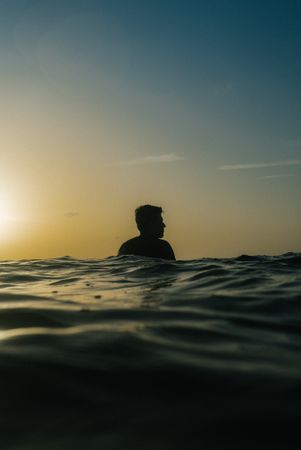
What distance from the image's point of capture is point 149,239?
1225cm

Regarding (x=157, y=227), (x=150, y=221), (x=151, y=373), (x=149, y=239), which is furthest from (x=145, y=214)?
(x=151, y=373)

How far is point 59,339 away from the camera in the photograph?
11.1 feet

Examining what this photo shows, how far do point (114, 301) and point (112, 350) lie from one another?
224 centimetres

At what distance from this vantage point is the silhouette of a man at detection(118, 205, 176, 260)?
12.0 m

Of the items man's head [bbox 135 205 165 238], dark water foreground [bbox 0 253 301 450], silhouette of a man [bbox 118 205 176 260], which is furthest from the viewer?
man's head [bbox 135 205 165 238]

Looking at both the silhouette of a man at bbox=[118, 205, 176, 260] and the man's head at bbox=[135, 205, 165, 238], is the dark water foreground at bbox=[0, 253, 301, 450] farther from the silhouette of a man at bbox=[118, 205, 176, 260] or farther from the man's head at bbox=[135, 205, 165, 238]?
the man's head at bbox=[135, 205, 165, 238]

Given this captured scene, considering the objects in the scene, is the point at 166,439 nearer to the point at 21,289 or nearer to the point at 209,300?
the point at 209,300

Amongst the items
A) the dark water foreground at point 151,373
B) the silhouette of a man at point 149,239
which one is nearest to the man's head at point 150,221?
the silhouette of a man at point 149,239

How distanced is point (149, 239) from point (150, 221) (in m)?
0.56

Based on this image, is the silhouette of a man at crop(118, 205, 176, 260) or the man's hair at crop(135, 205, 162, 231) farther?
the man's hair at crop(135, 205, 162, 231)

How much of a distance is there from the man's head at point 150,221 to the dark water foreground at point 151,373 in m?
7.05

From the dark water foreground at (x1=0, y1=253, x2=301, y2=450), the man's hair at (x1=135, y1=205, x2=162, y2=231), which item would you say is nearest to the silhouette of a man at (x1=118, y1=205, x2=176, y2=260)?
the man's hair at (x1=135, y1=205, x2=162, y2=231)

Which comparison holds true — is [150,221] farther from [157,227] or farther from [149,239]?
[149,239]

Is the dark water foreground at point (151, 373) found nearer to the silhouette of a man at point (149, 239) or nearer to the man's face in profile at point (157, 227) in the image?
the silhouette of a man at point (149, 239)
